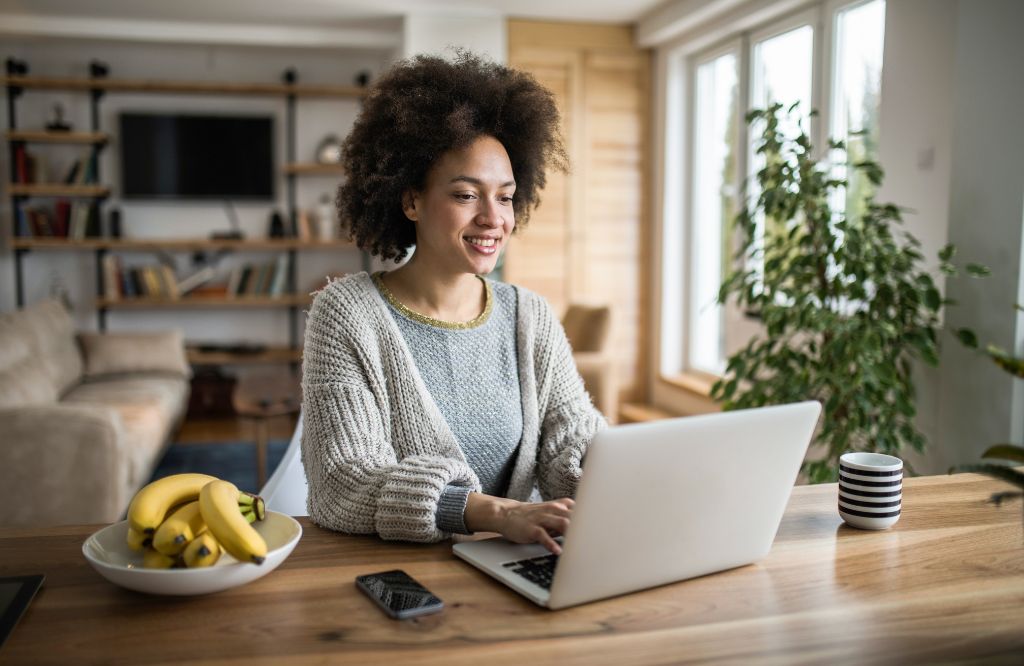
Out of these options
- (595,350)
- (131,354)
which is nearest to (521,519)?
(595,350)

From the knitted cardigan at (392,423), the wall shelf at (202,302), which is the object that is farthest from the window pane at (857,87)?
the wall shelf at (202,302)

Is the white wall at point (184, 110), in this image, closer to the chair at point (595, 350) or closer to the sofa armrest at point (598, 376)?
the chair at point (595, 350)

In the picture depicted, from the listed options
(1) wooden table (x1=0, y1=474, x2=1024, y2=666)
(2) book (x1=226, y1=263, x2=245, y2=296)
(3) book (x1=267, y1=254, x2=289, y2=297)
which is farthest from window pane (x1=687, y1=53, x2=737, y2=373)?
(1) wooden table (x1=0, y1=474, x2=1024, y2=666)

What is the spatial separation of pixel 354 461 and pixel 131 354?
14.2 ft

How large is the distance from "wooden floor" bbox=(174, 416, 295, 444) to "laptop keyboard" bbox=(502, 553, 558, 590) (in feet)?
14.2

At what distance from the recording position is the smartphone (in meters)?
0.97

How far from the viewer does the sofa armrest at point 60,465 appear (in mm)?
2836

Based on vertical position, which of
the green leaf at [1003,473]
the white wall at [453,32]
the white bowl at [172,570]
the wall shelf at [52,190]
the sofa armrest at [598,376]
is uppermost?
the white wall at [453,32]

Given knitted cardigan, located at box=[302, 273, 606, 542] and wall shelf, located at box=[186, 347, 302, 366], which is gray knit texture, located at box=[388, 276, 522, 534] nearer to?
knitted cardigan, located at box=[302, 273, 606, 542]

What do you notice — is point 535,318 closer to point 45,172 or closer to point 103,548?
point 103,548

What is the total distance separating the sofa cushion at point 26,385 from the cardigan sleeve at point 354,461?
2236 millimetres

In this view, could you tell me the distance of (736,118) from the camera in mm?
5008

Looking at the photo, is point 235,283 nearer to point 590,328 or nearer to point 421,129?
point 590,328

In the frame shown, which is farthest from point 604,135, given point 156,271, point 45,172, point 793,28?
point 45,172
